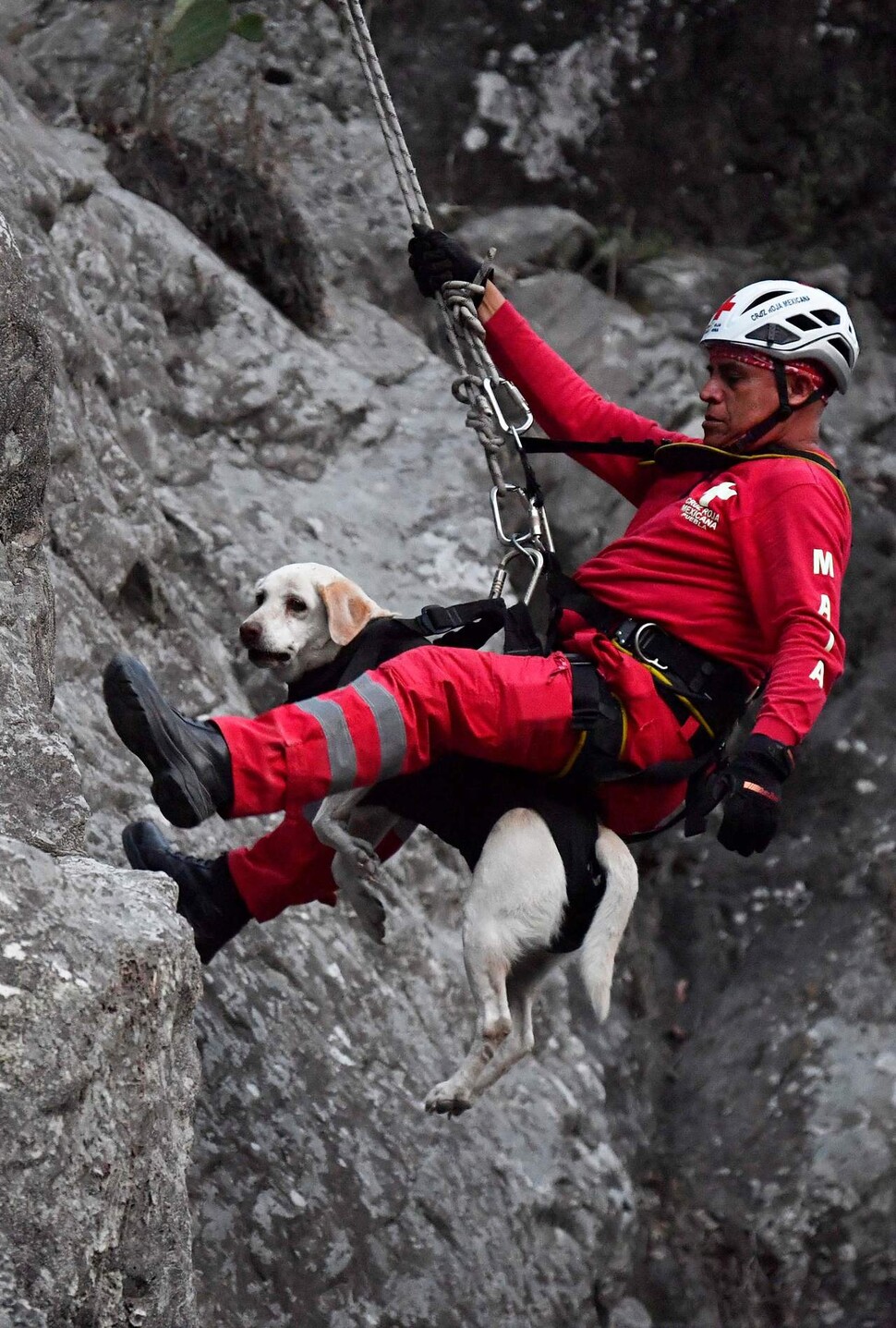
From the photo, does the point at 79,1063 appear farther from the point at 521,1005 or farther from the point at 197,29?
the point at 197,29

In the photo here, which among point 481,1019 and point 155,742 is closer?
point 155,742

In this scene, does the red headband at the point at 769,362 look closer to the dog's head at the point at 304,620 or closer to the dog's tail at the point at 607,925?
the dog's head at the point at 304,620

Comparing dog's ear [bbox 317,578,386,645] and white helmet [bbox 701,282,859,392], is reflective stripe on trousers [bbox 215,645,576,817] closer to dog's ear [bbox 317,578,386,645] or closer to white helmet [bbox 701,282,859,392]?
dog's ear [bbox 317,578,386,645]

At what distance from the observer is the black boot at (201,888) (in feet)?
15.8

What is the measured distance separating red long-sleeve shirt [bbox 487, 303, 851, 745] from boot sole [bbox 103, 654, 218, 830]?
1.28 meters

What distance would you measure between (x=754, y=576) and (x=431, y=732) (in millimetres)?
1015

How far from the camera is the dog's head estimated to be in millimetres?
4629

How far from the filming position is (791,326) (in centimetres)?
468

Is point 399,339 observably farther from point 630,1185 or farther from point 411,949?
→ point 630,1185

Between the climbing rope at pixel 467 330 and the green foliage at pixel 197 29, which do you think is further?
the green foliage at pixel 197 29

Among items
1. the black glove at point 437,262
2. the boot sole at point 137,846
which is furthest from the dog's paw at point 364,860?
the black glove at point 437,262

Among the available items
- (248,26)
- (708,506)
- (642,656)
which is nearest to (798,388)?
(708,506)

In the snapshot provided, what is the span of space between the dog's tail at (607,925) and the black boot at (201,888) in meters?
1.12

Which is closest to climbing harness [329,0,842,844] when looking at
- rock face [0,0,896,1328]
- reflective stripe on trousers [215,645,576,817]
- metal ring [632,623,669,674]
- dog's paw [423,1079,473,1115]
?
metal ring [632,623,669,674]
